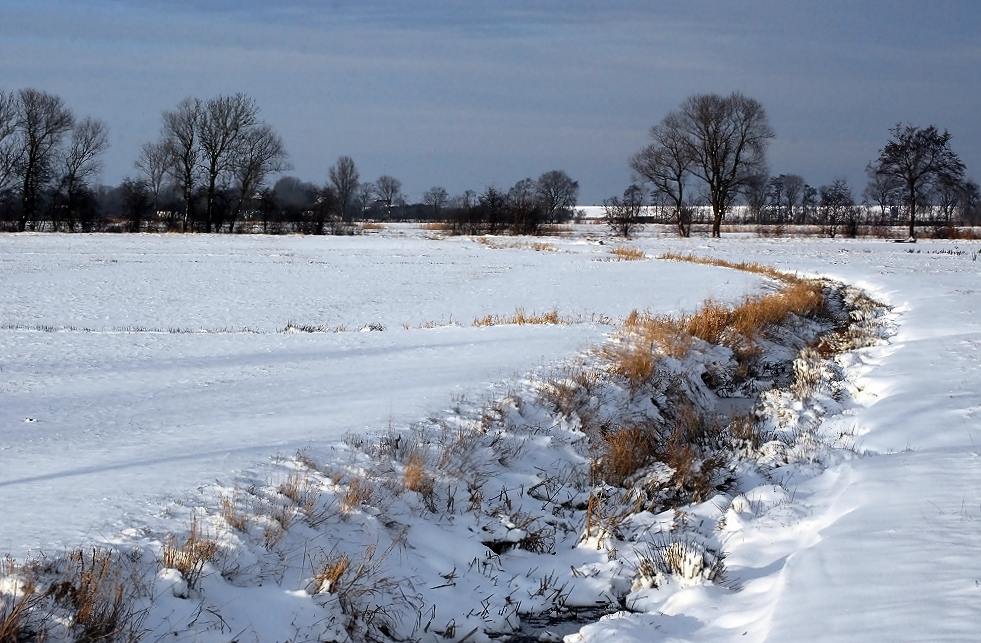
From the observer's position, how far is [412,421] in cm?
741

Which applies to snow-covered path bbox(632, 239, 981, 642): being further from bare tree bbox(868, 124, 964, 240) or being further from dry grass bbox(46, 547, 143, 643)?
bare tree bbox(868, 124, 964, 240)

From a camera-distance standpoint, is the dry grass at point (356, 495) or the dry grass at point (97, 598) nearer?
the dry grass at point (97, 598)

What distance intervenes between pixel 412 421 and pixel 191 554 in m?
3.05

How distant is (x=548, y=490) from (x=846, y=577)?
2.64m

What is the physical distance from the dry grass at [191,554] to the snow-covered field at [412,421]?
112mm

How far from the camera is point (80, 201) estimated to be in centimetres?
6078

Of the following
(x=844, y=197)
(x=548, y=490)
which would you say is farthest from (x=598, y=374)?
(x=844, y=197)

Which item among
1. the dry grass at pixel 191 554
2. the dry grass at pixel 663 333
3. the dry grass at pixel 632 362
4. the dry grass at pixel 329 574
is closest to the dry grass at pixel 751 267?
the dry grass at pixel 663 333

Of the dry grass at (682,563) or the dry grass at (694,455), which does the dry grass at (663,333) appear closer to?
the dry grass at (694,455)

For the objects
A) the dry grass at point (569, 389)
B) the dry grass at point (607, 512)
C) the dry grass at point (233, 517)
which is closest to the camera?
the dry grass at point (233, 517)

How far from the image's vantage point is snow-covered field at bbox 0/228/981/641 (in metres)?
4.75

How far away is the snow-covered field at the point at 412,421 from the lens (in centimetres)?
475

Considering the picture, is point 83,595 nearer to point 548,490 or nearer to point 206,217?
point 548,490

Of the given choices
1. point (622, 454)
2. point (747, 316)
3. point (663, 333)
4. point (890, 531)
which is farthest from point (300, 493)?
point (747, 316)
